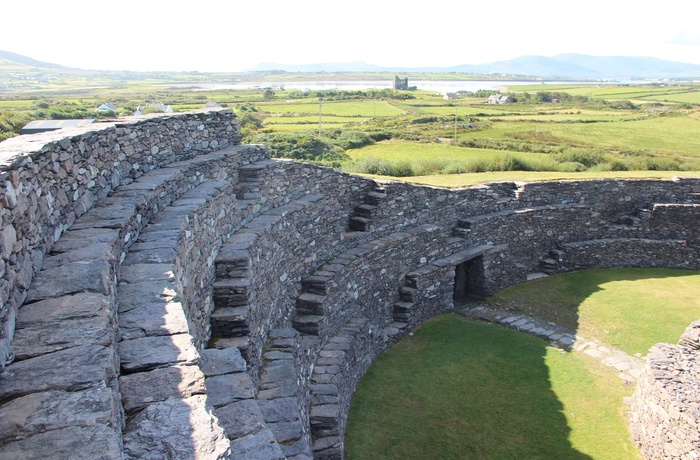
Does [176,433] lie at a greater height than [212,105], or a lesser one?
lesser

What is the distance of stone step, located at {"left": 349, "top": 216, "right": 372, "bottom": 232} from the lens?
1488 cm

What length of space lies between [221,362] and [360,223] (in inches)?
362

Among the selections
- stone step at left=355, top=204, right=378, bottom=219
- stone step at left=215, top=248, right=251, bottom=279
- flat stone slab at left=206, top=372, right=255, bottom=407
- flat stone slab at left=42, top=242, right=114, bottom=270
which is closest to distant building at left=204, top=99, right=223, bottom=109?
stone step at left=355, top=204, right=378, bottom=219

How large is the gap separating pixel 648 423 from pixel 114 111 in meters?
26.0

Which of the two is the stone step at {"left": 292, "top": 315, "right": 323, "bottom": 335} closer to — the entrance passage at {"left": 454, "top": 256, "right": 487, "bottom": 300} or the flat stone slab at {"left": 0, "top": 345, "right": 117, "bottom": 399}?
the entrance passage at {"left": 454, "top": 256, "right": 487, "bottom": 300}

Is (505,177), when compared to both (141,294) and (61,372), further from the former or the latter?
(61,372)

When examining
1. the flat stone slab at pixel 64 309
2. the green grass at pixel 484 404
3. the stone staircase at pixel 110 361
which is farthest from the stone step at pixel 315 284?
the flat stone slab at pixel 64 309

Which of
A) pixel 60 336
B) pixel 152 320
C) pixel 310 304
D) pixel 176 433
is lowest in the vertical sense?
pixel 310 304

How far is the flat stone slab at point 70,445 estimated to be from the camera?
107 inches

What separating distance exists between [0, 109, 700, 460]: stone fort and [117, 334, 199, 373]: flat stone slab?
15mm

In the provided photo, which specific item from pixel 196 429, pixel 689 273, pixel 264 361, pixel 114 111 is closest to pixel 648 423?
pixel 264 361

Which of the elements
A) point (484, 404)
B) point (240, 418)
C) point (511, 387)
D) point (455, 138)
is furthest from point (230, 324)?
point (455, 138)

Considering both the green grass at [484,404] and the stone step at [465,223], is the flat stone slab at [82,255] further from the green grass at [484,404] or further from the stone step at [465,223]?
the stone step at [465,223]

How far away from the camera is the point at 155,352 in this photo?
4.26 m
